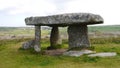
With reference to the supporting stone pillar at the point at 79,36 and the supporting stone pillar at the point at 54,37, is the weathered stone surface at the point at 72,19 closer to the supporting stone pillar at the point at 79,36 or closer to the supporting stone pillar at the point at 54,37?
the supporting stone pillar at the point at 79,36

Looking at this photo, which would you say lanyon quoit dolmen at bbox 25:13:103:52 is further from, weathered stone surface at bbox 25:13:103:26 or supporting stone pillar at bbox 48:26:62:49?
supporting stone pillar at bbox 48:26:62:49

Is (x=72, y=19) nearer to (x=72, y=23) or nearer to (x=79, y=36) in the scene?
(x=72, y=23)

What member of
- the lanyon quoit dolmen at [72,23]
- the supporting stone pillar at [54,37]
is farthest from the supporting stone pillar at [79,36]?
the supporting stone pillar at [54,37]

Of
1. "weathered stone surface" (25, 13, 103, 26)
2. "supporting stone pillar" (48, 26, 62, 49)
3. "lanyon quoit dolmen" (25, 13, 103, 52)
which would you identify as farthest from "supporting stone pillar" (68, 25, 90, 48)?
"supporting stone pillar" (48, 26, 62, 49)

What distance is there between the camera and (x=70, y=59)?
23.1 metres

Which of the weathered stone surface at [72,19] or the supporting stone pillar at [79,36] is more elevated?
the weathered stone surface at [72,19]

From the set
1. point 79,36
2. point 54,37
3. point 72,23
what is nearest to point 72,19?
point 72,23

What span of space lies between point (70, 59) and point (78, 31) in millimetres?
5005

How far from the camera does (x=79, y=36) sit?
2775cm

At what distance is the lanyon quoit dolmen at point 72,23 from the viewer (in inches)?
965

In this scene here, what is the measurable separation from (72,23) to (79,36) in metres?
2.87

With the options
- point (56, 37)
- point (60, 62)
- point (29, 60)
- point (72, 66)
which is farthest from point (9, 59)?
point (56, 37)

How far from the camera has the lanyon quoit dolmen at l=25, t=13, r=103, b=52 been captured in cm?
2450

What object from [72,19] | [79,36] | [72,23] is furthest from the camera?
[79,36]
